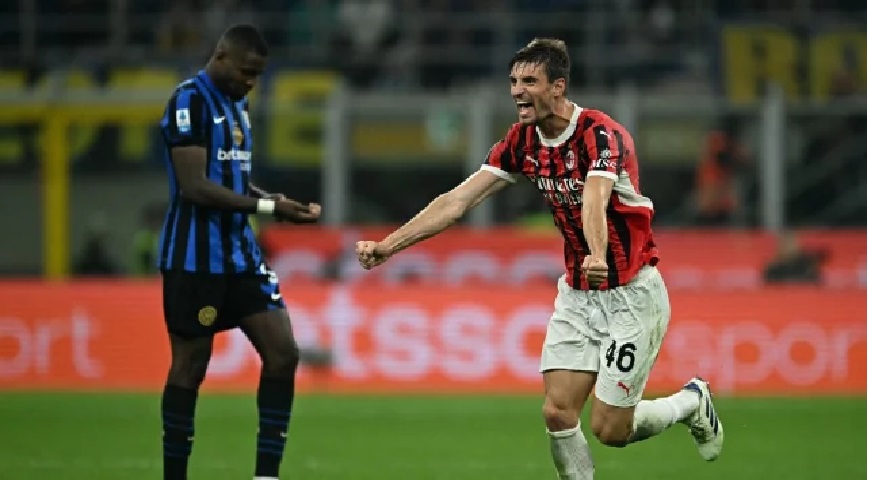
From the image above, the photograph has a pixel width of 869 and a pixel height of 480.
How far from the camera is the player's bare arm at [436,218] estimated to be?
737 cm

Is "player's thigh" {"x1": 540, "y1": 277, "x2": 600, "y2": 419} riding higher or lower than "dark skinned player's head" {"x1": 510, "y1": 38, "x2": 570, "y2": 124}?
lower

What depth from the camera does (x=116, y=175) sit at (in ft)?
72.5

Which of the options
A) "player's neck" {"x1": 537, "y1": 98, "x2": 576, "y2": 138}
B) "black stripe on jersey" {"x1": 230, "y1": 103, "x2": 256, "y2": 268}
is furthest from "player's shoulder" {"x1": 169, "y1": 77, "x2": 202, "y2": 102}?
"player's neck" {"x1": 537, "y1": 98, "x2": 576, "y2": 138}

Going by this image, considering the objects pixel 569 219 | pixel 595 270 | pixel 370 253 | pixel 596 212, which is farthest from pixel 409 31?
pixel 595 270

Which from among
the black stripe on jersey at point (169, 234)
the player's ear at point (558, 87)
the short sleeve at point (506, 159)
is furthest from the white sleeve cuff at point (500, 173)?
the black stripe on jersey at point (169, 234)

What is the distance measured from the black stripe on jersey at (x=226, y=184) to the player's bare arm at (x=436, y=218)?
0.74 metres

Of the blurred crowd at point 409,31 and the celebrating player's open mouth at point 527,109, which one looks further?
the blurred crowd at point 409,31

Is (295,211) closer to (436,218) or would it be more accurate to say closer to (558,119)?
(436,218)

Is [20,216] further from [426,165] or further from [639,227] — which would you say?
[639,227]

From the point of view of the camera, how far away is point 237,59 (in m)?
7.71

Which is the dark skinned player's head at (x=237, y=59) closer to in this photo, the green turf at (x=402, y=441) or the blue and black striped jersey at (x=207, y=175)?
the blue and black striped jersey at (x=207, y=175)

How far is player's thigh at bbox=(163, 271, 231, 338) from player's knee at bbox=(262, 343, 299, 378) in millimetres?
290

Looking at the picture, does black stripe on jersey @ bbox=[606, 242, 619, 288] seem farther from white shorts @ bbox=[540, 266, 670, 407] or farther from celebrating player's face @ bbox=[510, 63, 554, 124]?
celebrating player's face @ bbox=[510, 63, 554, 124]

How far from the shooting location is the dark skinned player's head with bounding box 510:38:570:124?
23.9 feet
